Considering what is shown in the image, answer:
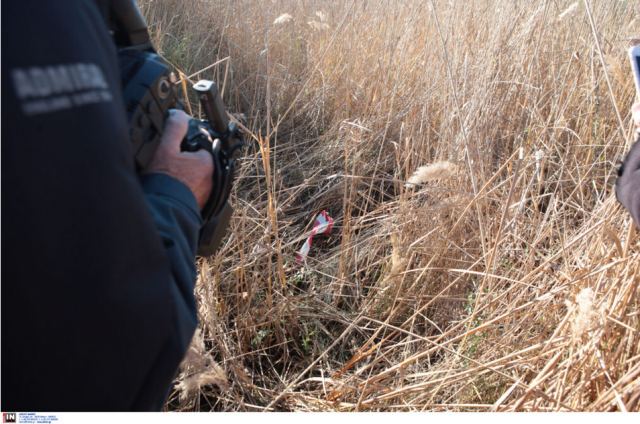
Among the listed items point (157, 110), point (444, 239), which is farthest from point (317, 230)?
point (157, 110)

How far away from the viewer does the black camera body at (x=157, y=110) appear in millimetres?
735

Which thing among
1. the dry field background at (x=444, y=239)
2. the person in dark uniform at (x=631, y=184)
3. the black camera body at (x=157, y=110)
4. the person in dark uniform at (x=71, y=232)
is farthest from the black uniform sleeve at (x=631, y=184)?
the person in dark uniform at (x=71, y=232)

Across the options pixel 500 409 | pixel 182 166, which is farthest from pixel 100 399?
pixel 500 409

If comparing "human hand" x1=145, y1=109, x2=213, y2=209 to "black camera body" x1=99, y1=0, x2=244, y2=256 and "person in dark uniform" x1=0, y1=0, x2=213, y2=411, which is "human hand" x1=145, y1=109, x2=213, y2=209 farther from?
"person in dark uniform" x1=0, y1=0, x2=213, y2=411

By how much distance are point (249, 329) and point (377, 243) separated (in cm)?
45

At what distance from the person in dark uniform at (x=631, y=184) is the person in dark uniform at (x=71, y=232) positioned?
0.77 meters

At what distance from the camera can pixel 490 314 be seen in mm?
1431

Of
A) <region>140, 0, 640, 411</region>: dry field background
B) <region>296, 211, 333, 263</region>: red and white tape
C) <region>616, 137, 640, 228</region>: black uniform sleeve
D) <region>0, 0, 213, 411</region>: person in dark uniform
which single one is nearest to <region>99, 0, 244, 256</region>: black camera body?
<region>0, 0, 213, 411</region>: person in dark uniform

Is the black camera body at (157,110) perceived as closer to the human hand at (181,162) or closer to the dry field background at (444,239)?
the human hand at (181,162)

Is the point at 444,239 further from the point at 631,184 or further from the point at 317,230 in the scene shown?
the point at 631,184

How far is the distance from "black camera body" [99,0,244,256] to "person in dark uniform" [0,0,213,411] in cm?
18

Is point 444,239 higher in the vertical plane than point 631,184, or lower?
lower

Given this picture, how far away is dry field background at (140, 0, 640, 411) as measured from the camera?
1.23m

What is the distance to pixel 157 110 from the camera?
30.1 inches
